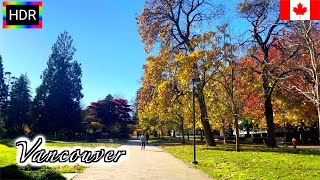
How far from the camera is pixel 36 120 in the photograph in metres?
55.5

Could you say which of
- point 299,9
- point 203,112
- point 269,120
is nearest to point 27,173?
point 299,9

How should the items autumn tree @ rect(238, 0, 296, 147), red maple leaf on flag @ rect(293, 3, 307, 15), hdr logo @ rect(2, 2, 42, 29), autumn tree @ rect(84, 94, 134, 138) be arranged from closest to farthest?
1. hdr logo @ rect(2, 2, 42, 29)
2. red maple leaf on flag @ rect(293, 3, 307, 15)
3. autumn tree @ rect(238, 0, 296, 147)
4. autumn tree @ rect(84, 94, 134, 138)

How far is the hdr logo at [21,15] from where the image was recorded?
31.8 feet

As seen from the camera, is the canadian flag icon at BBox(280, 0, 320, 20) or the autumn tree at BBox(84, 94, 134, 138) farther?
the autumn tree at BBox(84, 94, 134, 138)

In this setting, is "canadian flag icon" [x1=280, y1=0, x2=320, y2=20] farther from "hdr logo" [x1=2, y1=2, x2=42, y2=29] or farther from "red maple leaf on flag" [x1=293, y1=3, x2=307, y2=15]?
"hdr logo" [x1=2, y1=2, x2=42, y2=29]

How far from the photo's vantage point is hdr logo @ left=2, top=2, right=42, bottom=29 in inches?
382

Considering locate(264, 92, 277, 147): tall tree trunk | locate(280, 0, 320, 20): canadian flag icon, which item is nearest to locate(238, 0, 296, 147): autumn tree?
locate(264, 92, 277, 147): tall tree trunk

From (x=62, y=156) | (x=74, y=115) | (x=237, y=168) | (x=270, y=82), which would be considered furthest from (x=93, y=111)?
(x=237, y=168)

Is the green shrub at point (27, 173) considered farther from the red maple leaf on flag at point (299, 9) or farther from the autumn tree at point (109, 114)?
the autumn tree at point (109, 114)

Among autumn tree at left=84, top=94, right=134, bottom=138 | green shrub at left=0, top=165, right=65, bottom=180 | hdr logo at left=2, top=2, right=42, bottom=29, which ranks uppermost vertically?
hdr logo at left=2, top=2, right=42, bottom=29

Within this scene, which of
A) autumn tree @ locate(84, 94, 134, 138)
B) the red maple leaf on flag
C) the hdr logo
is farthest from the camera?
autumn tree @ locate(84, 94, 134, 138)

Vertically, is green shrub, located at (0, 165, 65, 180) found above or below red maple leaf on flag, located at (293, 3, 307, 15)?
below

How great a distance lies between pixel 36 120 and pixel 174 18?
32457mm

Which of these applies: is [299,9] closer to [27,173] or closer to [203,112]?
[27,173]
